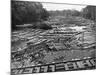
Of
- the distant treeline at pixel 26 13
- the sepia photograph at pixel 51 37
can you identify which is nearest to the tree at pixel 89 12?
the sepia photograph at pixel 51 37

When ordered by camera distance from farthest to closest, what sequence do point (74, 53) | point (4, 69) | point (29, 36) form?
point (74, 53)
point (29, 36)
point (4, 69)

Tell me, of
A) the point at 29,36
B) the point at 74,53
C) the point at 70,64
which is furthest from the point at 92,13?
the point at 29,36

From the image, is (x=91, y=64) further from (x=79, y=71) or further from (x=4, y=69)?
(x=4, y=69)

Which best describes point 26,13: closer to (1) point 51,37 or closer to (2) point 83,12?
(1) point 51,37

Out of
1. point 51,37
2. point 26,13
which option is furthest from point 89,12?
point 26,13

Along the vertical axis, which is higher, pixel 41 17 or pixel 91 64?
pixel 41 17

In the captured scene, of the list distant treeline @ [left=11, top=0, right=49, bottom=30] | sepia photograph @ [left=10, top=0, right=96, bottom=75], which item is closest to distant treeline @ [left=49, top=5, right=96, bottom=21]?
sepia photograph @ [left=10, top=0, right=96, bottom=75]

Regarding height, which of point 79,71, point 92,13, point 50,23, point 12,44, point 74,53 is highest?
point 92,13

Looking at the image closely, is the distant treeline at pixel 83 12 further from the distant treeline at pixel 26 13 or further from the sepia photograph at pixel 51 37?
the distant treeline at pixel 26 13
